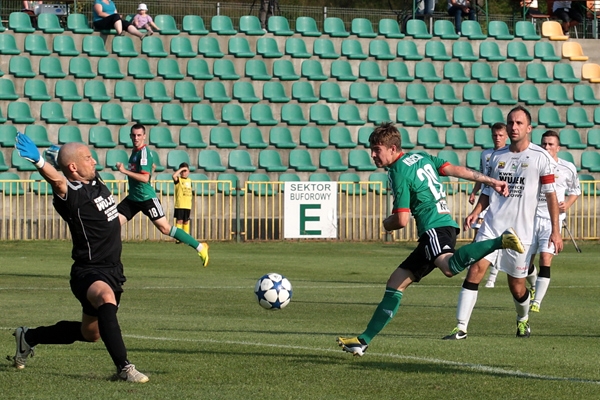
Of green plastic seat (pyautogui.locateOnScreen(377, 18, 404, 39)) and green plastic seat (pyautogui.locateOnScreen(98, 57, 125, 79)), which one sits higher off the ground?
green plastic seat (pyautogui.locateOnScreen(377, 18, 404, 39))

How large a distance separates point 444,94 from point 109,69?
32.2 ft

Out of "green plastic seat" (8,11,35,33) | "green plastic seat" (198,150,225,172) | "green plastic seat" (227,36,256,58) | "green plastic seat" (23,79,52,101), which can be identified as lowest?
"green plastic seat" (198,150,225,172)

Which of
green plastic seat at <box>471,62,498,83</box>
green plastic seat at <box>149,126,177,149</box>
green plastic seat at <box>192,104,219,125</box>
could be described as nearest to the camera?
green plastic seat at <box>149,126,177,149</box>

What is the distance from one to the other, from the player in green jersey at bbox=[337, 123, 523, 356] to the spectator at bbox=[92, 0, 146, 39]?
71.1 feet

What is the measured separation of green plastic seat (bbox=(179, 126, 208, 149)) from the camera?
28.7 m

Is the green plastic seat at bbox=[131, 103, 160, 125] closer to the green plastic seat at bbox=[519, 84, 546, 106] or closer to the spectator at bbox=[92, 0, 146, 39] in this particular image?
the spectator at bbox=[92, 0, 146, 39]

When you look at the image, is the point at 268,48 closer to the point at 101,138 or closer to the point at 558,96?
the point at 101,138

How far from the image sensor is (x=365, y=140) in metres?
30.3

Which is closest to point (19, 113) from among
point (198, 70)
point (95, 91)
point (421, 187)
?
point (95, 91)

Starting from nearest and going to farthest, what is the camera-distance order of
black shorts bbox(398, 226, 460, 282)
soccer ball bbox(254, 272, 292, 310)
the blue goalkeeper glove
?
the blue goalkeeper glove
black shorts bbox(398, 226, 460, 282)
soccer ball bbox(254, 272, 292, 310)

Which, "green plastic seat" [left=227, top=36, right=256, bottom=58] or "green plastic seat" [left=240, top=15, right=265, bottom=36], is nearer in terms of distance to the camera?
"green plastic seat" [left=227, top=36, right=256, bottom=58]

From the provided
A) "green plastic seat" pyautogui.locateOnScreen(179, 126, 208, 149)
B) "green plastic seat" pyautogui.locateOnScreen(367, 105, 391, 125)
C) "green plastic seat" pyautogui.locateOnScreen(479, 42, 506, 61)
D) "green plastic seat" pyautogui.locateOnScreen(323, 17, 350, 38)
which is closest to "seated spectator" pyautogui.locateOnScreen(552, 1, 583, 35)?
"green plastic seat" pyautogui.locateOnScreen(479, 42, 506, 61)

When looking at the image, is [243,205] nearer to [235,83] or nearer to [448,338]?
[235,83]

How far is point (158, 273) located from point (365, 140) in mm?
A: 13146
